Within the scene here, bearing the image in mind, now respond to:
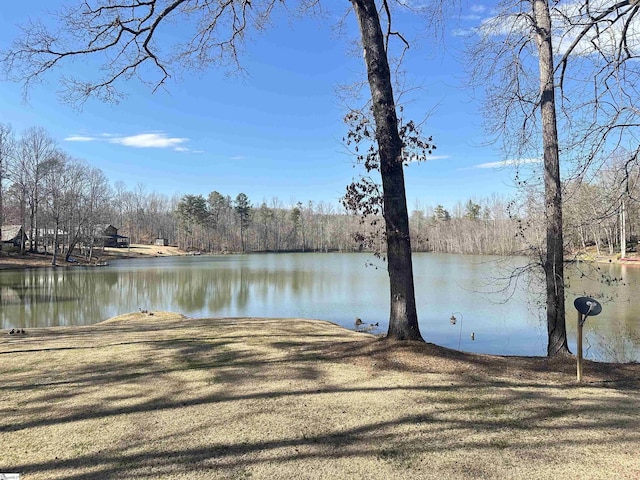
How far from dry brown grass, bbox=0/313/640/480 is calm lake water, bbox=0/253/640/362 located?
1865 millimetres

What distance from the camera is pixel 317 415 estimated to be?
308 cm

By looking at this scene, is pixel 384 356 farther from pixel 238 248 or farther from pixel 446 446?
pixel 238 248

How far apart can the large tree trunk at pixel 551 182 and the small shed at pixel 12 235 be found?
4571cm

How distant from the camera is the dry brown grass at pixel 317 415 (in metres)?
2.40

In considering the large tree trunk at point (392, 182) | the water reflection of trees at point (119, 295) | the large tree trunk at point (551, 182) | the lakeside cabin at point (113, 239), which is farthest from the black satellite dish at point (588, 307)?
the lakeside cabin at point (113, 239)

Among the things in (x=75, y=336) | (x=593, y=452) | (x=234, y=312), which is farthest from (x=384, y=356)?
(x=234, y=312)

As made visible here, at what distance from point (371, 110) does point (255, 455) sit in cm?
415

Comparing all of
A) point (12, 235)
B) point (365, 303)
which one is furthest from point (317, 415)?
point (12, 235)

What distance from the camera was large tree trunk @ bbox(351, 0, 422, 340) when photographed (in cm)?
485

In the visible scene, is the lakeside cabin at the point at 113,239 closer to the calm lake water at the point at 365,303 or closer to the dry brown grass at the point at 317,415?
the calm lake water at the point at 365,303

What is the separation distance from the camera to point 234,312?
13.9m

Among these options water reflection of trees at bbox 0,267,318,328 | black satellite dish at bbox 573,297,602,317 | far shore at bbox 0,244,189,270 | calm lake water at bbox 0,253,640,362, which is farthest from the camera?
far shore at bbox 0,244,189,270

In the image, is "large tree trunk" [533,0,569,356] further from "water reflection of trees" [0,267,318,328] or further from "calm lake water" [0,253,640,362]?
"water reflection of trees" [0,267,318,328]

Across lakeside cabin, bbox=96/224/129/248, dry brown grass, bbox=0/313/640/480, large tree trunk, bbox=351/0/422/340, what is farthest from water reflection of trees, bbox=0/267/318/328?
lakeside cabin, bbox=96/224/129/248
